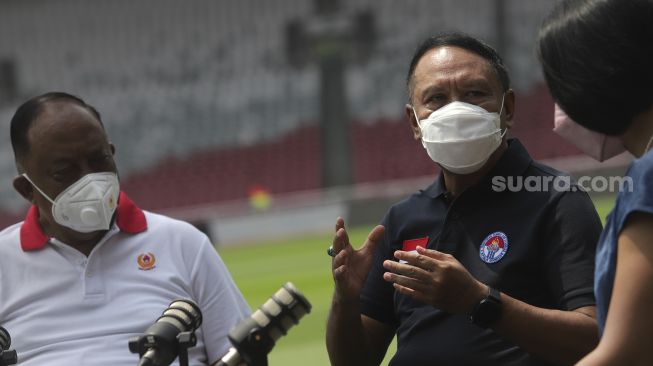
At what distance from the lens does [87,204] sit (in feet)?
11.7

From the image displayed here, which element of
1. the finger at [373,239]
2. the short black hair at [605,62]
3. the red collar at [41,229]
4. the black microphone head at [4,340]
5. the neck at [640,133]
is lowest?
the black microphone head at [4,340]

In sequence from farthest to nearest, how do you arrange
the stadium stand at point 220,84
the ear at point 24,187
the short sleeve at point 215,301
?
1. the stadium stand at point 220,84
2. the ear at point 24,187
3. the short sleeve at point 215,301

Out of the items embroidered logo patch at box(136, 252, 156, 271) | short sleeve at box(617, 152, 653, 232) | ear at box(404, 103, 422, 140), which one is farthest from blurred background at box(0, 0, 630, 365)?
short sleeve at box(617, 152, 653, 232)

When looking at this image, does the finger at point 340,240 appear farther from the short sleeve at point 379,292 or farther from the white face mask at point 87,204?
the white face mask at point 87,204

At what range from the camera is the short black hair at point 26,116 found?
3.64 m

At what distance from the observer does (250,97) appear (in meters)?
22.8

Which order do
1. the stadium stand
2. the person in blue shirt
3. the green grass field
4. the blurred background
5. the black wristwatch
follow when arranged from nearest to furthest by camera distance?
the person in blue shirt < the black wristwatch < the green grass field < the blurred background < the stadium stand

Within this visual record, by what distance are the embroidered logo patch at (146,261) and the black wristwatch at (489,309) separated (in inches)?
50.3

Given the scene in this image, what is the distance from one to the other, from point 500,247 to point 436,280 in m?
0.37

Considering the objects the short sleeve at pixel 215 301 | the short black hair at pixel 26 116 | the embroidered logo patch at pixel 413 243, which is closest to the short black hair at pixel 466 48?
the embroidered logo patch at pixel 413 243

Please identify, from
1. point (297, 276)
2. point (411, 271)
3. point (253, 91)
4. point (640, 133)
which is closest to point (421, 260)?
point (411, 271)

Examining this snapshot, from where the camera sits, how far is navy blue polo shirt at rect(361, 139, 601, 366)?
2.81 metres

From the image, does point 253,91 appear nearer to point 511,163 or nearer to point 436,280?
point 511,163

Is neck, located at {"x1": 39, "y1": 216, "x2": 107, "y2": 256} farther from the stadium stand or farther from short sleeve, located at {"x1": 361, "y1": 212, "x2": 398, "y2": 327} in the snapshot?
the stadium stand
